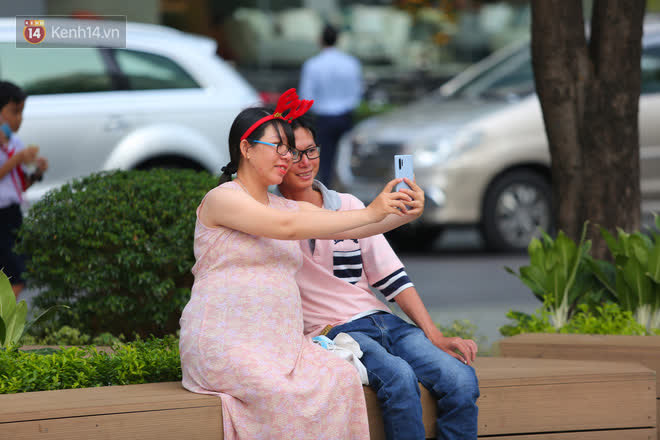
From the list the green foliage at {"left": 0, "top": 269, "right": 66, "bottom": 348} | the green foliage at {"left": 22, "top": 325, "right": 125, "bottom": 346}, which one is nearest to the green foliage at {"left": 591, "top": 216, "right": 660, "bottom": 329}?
the green foliage at {"left": 22, "top": 325, "right": 125, "bottom": 346}

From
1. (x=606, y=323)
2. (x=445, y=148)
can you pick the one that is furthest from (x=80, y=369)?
(x=445, y=148)

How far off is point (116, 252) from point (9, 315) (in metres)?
0.80

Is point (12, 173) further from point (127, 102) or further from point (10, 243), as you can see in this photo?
point (127, 102)

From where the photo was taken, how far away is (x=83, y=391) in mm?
3719

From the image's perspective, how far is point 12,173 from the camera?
6.04 metres

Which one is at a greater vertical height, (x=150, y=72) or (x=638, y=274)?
(x=150, y=72)

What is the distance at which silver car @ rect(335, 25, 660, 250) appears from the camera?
32.5 ft

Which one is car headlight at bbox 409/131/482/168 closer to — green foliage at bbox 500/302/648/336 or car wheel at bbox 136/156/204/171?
car wheel at bbox 136/156/204/171

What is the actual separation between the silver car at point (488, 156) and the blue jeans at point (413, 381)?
18.9ft

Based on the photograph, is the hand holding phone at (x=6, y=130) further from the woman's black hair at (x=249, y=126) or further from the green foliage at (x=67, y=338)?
the woman's black hair at (x=249, y=126)

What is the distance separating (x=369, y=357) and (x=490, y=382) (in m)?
0.47

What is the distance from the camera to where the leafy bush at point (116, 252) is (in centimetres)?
500

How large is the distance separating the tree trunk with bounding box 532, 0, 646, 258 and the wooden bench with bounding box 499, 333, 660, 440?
863 millimetres

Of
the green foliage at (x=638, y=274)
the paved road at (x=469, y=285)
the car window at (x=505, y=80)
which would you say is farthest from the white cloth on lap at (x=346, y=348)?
the car window at (x=505, y=80)
